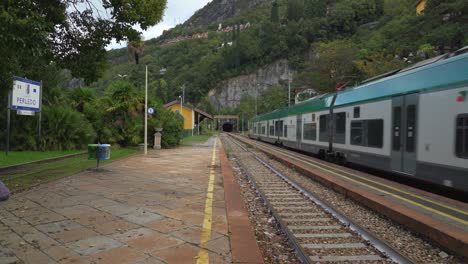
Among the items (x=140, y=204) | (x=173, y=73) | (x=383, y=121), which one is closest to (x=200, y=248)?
(x=140, y=204)

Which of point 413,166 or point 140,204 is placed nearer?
point 140,204

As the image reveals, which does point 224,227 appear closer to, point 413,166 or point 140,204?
point 140,204

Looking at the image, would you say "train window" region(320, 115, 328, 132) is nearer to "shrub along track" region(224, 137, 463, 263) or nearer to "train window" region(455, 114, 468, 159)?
"shrub along track" region(224, 137, 463, 263)

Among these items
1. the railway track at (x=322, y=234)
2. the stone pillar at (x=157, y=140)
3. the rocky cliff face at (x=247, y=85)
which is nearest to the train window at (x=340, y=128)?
the railway track at (x=322, y=234)

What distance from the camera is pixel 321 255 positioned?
5039 millimetres

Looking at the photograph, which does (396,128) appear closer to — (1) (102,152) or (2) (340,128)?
(2) (340,128)

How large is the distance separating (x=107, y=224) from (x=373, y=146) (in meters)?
8.58

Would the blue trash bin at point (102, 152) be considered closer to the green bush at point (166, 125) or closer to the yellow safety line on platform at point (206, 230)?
the yellow safety line on platform at point (206, 230)

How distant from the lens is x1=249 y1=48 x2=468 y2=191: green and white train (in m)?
7.76

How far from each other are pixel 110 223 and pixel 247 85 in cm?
15021

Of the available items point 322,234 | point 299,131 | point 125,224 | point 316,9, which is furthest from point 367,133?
point 316,9

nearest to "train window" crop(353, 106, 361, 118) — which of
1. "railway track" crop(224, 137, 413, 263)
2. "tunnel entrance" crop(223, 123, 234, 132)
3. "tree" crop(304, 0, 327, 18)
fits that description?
"railway track" crop(224, 137, 413, 263)

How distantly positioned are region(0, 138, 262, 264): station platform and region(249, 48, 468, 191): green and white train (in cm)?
432

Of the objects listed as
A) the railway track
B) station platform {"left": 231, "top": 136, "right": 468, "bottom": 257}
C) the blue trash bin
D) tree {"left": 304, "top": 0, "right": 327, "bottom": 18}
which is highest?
tree {"left": 304, "top": 0, "right": 327, "bottom": 18}
